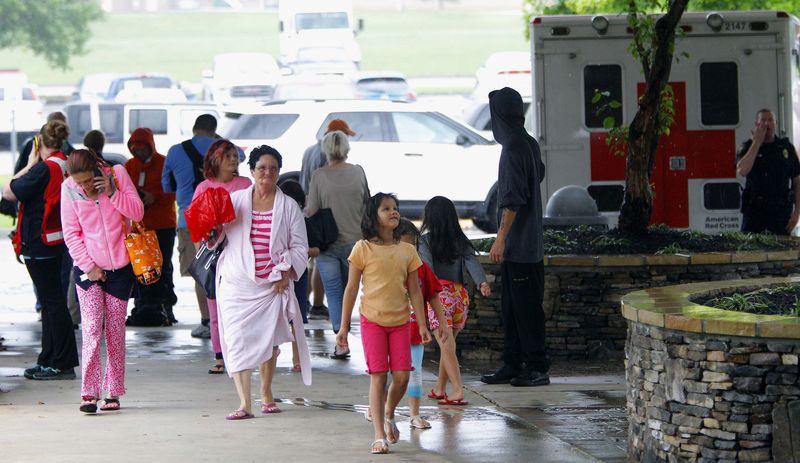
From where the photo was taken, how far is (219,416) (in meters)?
8.62

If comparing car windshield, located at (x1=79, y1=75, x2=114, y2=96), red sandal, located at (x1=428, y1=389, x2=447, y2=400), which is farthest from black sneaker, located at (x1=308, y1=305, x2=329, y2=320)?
car windshield, located at (x1=79, y1=75, x2=114, y2=96)

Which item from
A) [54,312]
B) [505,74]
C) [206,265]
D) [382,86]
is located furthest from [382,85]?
[206,265]

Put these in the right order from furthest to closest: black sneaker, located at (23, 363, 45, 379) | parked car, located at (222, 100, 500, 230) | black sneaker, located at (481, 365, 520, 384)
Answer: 1. parked car, located at (222, 100, 500, 230)
2. black sneaker, located at (23, 363, 45, 379)
3. black sneaker, located at (481, 365, 520, 384)

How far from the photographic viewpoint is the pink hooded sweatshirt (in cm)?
869

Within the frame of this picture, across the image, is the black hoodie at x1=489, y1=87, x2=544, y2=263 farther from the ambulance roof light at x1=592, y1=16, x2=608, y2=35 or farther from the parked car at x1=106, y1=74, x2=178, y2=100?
the parked car at x1=106, y1=74, x2=178, y2=100

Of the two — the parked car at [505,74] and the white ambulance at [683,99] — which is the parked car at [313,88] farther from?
the white ambulance at [683,99]

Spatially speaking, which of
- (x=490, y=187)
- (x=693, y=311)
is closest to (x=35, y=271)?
(x=693, y=311)

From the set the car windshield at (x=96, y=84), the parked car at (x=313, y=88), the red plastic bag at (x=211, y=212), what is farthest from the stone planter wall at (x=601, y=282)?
the car windshield at (x=96, y=84)

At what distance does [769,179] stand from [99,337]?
6.66 m

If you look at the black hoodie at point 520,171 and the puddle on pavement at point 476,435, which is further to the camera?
the black hoodie at point 520,171

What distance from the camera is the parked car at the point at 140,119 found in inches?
1228

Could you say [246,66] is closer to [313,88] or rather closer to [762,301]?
[313,88]

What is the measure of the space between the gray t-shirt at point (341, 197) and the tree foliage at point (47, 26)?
45.2m

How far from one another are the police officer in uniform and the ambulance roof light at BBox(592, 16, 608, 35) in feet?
6.37
